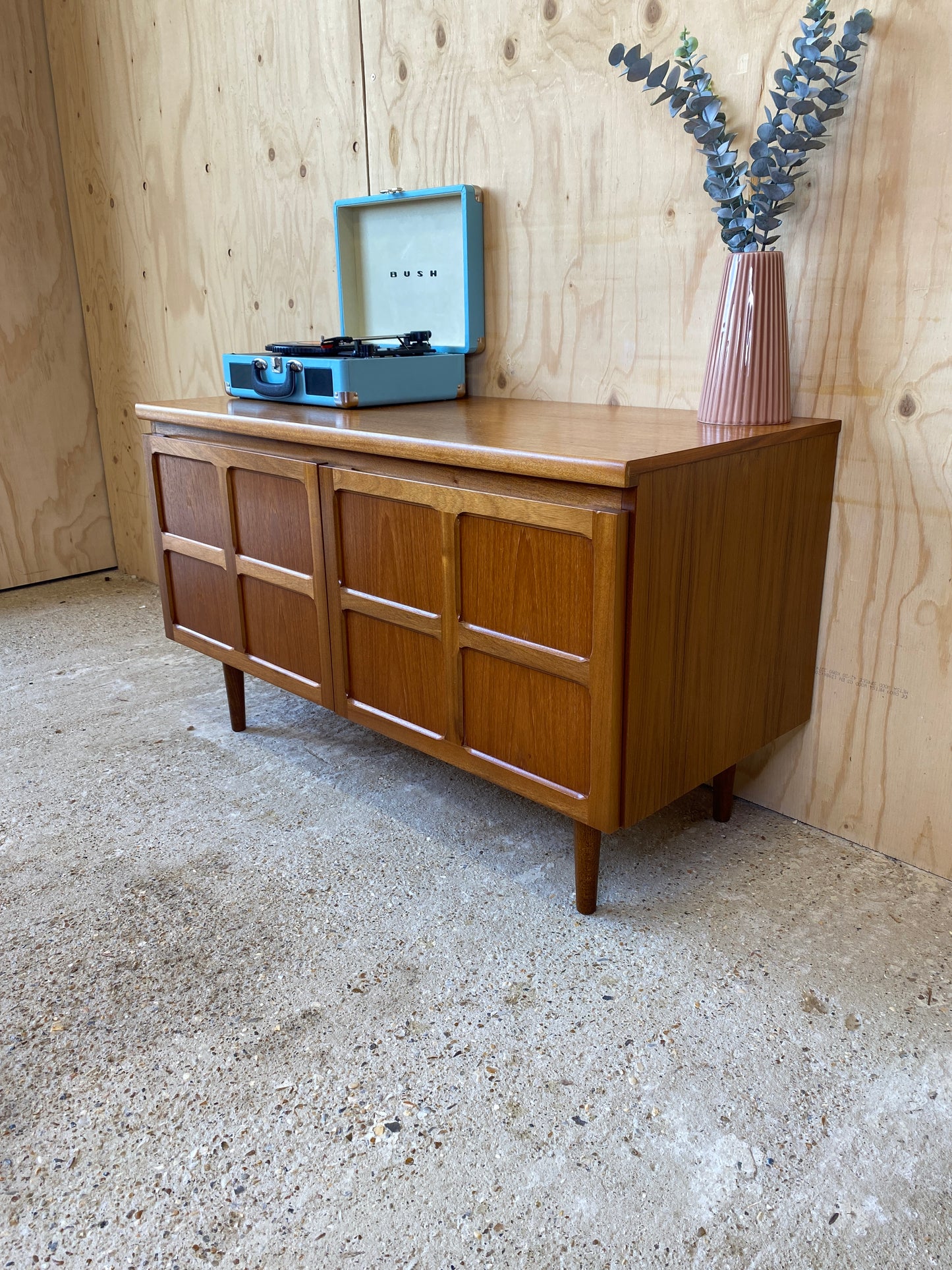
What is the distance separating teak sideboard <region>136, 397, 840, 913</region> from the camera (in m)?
1.31

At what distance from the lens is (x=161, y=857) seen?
1747mm

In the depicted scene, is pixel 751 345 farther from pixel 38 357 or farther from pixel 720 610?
pixel 38 357

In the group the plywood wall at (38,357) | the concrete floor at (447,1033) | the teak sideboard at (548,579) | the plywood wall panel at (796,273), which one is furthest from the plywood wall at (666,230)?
the plywood wall at (38,357)

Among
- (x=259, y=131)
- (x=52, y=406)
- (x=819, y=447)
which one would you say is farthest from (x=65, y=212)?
(x=819, y=447)

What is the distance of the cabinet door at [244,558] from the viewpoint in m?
1.77

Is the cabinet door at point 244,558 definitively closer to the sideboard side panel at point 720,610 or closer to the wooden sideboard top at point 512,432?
the wooden sideboard top at point 512,432

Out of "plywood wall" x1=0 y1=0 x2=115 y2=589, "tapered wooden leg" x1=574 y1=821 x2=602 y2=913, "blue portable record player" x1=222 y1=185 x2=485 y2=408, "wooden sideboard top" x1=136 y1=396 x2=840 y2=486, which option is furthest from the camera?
"plywood wall" x1=0 y1=0 x2=115 y2=589

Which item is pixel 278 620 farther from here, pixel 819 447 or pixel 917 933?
pixel 917 933

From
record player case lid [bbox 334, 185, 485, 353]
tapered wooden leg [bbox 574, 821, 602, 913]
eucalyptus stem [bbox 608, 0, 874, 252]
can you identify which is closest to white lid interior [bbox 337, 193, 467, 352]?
record player case lid [bbox 334, 185, 485, 353]

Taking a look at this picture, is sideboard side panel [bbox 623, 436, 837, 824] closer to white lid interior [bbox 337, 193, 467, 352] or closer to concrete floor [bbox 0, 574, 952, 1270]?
concrete floor [bbox 0, 574, 952, 1270]

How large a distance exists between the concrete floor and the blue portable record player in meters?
0.81

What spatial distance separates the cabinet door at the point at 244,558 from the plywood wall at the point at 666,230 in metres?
0.59

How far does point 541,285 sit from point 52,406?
2.14 metres

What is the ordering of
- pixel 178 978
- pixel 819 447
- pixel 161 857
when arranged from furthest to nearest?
1. pixel 161 857
2. pixel 819 447
3. pixel 178 978
